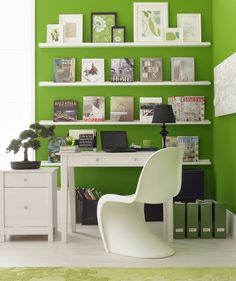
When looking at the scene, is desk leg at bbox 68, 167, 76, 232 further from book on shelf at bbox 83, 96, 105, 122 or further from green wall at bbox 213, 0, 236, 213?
green wall at bbox 213, 0, 236, 213

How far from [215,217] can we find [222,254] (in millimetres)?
721

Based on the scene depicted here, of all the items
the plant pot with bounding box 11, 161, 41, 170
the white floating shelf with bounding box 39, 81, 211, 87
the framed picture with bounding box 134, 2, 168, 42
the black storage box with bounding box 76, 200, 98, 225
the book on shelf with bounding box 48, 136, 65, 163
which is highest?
the framed picture with bounding box 134, 2, 168, 42

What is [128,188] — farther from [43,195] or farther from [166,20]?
[166,20]

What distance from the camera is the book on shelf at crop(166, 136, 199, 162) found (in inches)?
221

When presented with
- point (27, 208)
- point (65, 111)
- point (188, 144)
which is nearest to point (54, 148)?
point (65, 111)

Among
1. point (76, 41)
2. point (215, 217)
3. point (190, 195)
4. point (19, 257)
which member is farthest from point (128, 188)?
point (19, 257)

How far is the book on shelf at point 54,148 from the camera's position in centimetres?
565

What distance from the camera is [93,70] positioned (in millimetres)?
5699

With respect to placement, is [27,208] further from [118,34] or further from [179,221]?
[118,34]

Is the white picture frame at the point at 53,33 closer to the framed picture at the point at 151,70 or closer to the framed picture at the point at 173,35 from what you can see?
the framed picture at the point at 151,70

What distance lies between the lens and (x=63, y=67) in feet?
18.7

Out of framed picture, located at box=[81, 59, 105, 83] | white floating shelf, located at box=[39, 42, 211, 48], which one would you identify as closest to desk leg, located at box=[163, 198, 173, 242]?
framed picture, located at box=[81, 59, 105, 83]

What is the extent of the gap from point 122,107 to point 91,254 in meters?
2.05

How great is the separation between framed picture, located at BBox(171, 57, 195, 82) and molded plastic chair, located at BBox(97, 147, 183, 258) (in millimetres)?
1606
